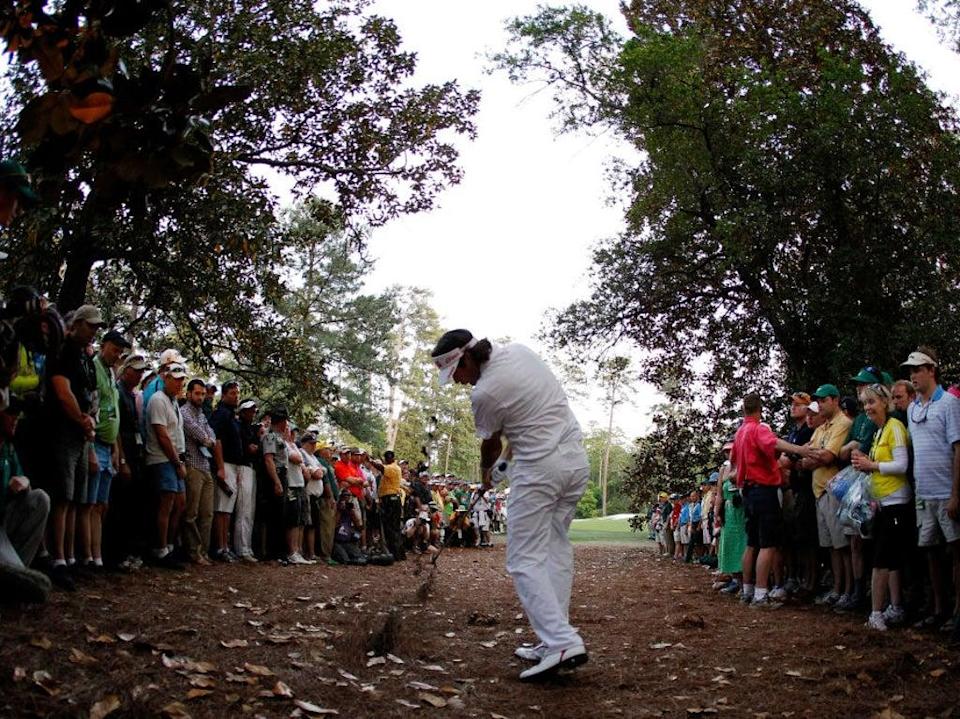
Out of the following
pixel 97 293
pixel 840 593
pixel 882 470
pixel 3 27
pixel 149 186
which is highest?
pixel 97 293

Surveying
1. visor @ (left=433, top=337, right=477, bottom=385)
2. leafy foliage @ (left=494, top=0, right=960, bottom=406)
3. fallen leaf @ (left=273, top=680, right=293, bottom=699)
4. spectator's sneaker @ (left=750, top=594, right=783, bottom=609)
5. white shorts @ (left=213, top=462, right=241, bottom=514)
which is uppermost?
leafy foliage @ (left=494, top=0, right=960, bottom=406)

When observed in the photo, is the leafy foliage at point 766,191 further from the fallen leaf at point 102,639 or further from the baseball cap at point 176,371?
the fallen leaf at point 102,639

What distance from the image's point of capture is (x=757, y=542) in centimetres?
896

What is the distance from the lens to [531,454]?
5504mm

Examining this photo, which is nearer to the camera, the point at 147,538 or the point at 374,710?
the point at 374,710

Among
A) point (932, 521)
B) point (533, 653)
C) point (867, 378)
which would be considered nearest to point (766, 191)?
point (867, 378)

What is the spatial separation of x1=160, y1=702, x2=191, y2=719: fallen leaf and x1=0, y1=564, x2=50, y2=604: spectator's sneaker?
191cm

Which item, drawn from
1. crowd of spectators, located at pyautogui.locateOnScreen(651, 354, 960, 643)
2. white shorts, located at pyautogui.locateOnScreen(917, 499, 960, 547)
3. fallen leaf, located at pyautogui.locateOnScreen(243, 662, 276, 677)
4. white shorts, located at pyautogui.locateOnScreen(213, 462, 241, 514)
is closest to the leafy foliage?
crowd of spectators, located at pyautogui.locateOnScreen(651, 354, 960, 643)

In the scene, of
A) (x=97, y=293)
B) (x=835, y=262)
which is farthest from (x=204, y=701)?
(x=97, y=293)

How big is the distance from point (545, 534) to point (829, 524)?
4.40 meters

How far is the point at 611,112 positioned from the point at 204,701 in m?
17.7

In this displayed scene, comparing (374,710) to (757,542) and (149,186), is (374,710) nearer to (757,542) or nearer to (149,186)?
→ (149,186)

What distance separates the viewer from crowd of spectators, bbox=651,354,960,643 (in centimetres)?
678

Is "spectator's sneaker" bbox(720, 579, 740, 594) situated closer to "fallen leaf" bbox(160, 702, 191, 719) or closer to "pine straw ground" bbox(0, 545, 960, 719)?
"pine straw ground" bbox(0, 545, 960, 719)
